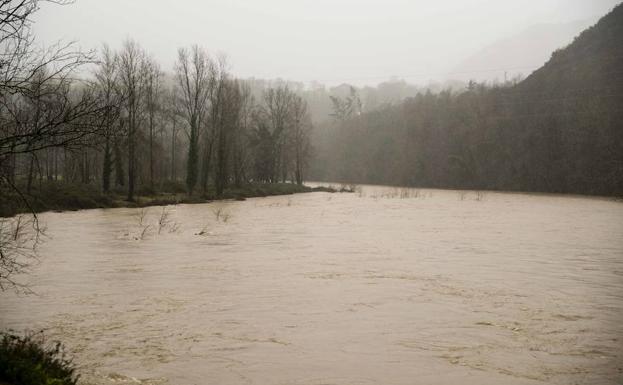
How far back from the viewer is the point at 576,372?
23.8 feet

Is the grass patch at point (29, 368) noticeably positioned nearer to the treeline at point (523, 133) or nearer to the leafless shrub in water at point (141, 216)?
the leafless shrub in water at point (141, 216)

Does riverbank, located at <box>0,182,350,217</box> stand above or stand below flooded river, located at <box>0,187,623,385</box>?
above

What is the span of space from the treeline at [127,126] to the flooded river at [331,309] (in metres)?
2.92

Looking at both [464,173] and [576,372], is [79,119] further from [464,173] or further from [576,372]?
[464,173]

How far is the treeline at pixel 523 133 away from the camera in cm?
6431

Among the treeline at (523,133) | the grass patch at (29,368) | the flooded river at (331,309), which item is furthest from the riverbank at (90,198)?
the treeline at (523,133)

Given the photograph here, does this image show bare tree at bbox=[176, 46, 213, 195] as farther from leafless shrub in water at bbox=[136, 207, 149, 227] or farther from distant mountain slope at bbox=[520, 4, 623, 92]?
distant mountain slope at bbox=[520, 4, 623, 92]

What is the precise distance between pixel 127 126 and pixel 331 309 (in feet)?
120

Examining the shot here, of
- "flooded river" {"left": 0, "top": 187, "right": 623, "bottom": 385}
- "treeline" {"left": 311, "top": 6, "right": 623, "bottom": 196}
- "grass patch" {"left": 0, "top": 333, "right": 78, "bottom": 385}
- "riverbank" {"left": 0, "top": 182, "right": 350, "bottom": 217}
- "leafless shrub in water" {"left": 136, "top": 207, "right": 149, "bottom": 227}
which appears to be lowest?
"flooded river" {"left": 0, "top": 187, "right": 623, "bottom": 385}

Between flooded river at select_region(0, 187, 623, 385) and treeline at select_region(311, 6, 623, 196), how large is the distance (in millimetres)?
50246

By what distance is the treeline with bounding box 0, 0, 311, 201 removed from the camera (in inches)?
267

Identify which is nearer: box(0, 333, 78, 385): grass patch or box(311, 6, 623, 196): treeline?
box(0, 333, 78, 385): grass patch

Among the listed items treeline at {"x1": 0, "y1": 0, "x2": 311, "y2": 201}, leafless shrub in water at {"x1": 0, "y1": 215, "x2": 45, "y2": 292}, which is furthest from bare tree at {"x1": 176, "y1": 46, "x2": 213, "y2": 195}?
leafless shrub in water at {"x1": 0, "y1": 215, "x2": 45, "y2": 292}

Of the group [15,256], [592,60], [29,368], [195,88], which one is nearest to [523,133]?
[592,60]
